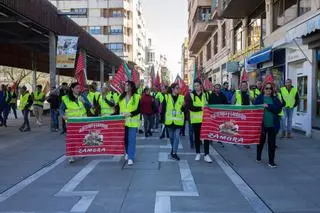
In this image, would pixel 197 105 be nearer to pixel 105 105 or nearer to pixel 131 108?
pixel 131 108

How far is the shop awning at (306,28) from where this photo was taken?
12.7 m

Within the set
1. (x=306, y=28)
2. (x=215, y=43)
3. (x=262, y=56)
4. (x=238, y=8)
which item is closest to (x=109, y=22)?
(x=215, y=43)

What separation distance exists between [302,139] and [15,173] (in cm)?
915

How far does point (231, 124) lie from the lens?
1048 centimetres

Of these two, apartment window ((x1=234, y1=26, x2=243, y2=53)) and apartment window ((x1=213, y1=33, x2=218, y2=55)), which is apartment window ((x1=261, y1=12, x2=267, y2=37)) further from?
apartment window ((x1=213, y1=33, x2=218, y2=55))

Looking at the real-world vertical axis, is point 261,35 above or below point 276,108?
above

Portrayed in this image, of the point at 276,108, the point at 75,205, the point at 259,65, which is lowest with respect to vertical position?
the point at 75,205

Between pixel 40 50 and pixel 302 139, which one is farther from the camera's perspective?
pixel 40 50

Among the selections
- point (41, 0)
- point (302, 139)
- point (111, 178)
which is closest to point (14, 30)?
point (41, 0)

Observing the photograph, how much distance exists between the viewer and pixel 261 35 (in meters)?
23.6

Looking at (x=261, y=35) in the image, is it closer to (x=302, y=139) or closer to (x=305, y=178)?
(x=302, y=139)

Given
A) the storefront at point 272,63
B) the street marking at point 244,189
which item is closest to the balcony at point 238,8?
the storefront at point 272,63

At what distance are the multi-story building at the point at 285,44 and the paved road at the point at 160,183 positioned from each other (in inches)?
149

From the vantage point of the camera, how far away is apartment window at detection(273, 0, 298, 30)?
60.7 feet
